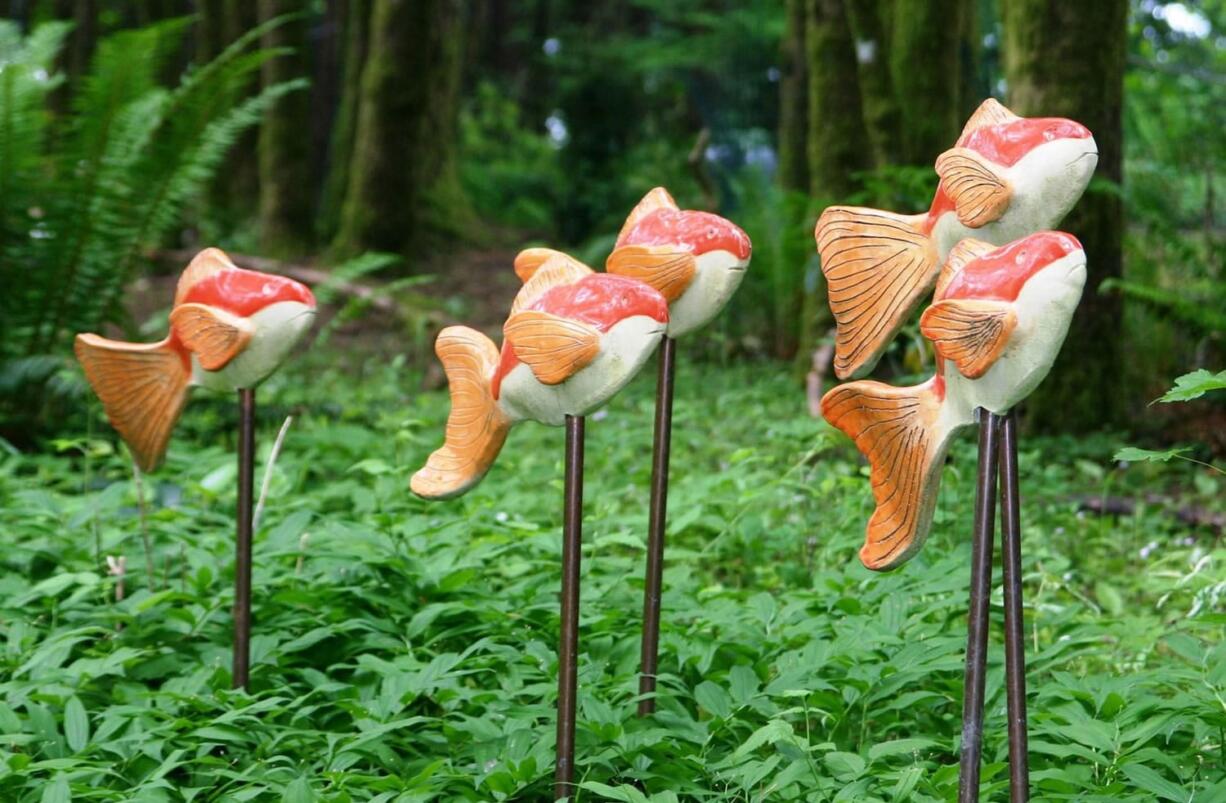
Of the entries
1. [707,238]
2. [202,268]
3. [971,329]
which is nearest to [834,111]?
[707,238]

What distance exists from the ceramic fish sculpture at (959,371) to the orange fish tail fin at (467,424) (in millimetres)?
619

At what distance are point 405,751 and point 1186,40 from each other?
1113 cm

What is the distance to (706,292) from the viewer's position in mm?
2369

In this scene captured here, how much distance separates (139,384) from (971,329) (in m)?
1.72

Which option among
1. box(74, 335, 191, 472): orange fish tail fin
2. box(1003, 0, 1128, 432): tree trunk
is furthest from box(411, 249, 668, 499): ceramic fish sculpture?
box(1003, 0, 1128, 432): tree trunk

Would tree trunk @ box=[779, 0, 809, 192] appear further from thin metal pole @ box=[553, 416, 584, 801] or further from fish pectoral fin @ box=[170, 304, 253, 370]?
thin metal pole @ box=[553, 416, 584, 801]

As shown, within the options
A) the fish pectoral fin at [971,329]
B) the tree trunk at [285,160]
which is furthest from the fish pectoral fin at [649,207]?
the tree trunk at [285,160]

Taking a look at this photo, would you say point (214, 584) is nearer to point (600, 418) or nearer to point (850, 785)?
point (850, 785)

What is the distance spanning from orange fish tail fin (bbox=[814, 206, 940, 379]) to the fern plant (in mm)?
3566

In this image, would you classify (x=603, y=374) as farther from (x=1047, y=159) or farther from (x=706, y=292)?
(x=1047, y=159)

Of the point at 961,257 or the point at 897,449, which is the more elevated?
the point at 961,257

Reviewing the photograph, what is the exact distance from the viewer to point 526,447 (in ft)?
17.2

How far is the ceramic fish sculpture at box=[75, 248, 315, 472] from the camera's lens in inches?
97.1

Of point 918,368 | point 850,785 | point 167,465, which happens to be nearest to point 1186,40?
point 918,368
